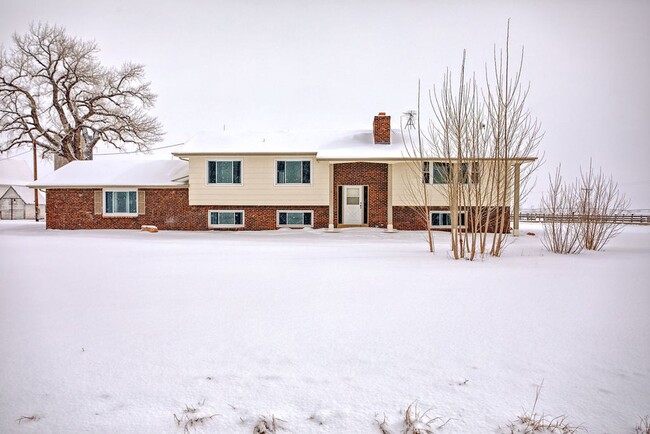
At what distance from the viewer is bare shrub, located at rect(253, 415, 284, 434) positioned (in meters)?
1.99

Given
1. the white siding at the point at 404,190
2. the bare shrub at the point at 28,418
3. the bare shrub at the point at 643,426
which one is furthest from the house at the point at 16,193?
the bare shrub at the point at 643,426

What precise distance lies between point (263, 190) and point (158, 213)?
5237mm

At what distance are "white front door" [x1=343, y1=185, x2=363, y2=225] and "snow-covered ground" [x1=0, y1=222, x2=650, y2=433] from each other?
474 inches

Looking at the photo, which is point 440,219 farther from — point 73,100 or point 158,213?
point 73,100

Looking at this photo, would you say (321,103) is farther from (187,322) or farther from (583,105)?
(187,322)

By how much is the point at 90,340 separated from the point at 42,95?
30.8 m

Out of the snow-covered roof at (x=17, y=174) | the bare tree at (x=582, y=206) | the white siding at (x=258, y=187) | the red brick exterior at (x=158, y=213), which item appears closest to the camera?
the bare tree at (x=582, y=206)

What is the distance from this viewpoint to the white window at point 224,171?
17359 mm

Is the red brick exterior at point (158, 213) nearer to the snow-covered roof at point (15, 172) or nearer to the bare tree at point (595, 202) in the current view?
the bare tree at point (595, 202)

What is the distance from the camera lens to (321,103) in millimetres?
24500

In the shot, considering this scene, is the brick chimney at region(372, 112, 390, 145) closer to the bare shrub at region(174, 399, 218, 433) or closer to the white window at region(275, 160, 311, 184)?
the white window at region(275, 160, 311, 184)

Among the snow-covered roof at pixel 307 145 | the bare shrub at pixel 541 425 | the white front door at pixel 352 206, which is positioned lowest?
the bare shrub at pixel 541 425

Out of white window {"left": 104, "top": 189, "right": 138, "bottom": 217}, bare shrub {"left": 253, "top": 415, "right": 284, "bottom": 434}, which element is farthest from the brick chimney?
bare shrub {"left": 253, "top": 415, "right": 284, "bottom": 434}

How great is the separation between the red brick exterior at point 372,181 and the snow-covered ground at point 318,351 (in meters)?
11.7
